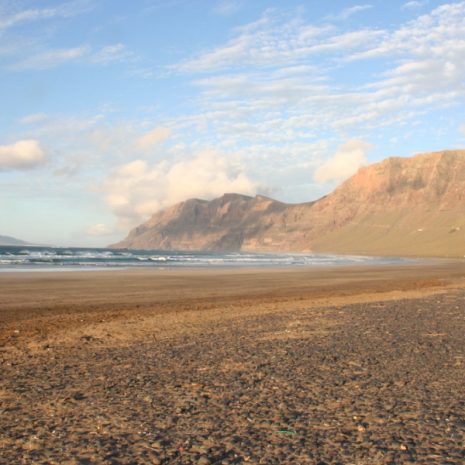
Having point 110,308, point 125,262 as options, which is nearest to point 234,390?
point 110,308

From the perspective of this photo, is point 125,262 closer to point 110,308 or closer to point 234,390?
point 110,308

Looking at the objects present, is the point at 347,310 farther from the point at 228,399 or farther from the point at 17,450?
the point at 17,450

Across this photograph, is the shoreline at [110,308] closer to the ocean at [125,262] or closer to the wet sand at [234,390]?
the wet sand at [234,390]

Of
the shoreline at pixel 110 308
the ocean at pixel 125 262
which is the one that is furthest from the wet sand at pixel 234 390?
the ocean at pixel 125 262

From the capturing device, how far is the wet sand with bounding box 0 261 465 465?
16.6 feet

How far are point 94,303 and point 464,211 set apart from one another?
19898 cm

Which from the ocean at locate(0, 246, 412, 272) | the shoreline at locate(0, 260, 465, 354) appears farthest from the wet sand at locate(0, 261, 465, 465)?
the ocean at locate(0, 246, 412, 272)

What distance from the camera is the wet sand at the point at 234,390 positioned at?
5.06m

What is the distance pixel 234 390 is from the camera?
7.08 meters

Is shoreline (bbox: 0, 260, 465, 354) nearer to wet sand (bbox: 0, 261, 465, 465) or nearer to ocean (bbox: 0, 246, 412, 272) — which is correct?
wet sand (bbox: 0, 261, 465, 465)

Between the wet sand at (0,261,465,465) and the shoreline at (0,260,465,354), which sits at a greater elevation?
the wet sand at (0,261,465,465)

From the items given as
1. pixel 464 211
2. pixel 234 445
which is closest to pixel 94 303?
pixel 234 445

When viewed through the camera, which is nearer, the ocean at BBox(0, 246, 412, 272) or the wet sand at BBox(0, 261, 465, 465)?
the wet sand at BBox(0, 261, 465, 465)

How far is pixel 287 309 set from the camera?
17.1 m
